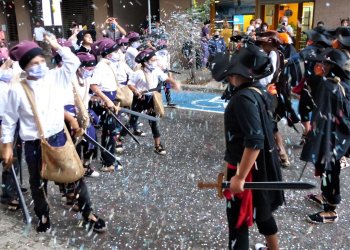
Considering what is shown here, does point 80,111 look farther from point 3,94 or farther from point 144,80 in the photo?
point 144,80

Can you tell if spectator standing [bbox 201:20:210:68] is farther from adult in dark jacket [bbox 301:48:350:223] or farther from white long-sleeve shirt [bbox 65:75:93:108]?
adult in dark jacket [bbox 301:48:350:223]

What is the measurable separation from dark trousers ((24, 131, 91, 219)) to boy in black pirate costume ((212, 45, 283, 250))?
1.55 meters

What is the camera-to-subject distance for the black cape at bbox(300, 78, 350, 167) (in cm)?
348

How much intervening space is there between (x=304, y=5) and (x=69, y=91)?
42.6ft

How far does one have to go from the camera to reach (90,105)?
17.7 ft

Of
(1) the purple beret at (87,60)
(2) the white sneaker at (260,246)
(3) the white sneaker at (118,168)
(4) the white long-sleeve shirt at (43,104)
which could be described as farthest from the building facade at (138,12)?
(2) the white sneaker at (260,246)

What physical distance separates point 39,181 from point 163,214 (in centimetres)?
130

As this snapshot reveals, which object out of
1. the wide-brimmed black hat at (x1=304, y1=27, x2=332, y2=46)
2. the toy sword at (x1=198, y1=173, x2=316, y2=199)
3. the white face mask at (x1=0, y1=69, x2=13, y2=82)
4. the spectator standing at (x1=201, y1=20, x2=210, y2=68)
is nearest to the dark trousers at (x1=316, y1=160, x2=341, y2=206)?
the toy sword at (x1=198, y1=173, x2=316, y2=199)

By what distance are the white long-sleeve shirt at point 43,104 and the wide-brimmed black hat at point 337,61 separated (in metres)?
2.27

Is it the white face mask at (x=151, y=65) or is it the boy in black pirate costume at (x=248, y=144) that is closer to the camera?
the boy in black pirate costume at (x=248, y=144)

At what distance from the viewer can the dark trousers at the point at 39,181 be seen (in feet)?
11.4

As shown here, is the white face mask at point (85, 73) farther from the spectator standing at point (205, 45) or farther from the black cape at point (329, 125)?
Result: the spectator standing at point (205, 45)

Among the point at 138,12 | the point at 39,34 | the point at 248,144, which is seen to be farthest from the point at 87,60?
the point at 138,12

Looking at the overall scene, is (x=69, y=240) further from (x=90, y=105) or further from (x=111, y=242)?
(x=90, y=105)
